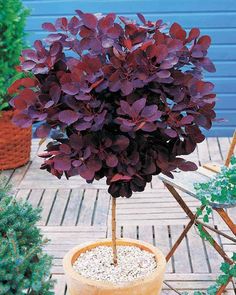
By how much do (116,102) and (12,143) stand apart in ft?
8.78

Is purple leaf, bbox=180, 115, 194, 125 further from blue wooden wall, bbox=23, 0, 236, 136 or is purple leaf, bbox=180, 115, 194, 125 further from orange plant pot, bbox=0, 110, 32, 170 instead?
blue wooden wall, bbox=23, 0, 236, 136

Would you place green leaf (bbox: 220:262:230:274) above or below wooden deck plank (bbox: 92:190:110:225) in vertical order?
above

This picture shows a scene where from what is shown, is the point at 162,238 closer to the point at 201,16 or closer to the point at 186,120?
the point at 186,120

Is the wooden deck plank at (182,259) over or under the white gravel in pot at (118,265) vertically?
under

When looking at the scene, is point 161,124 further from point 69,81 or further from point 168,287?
point 168,287

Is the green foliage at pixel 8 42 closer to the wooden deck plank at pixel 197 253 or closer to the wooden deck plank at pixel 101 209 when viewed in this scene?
the wooden deck plank at pixel 101 209

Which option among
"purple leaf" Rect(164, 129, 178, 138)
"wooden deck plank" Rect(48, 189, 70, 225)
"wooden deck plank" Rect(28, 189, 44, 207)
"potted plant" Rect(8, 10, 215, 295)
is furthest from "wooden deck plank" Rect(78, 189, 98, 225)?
"purple leaf" Rect(164, 129, 178, 138)

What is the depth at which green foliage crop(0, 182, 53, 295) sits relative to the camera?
204 centimetres

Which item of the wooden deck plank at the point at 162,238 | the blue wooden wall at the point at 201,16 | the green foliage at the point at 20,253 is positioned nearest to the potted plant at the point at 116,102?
the green foliage at the point at 20,253

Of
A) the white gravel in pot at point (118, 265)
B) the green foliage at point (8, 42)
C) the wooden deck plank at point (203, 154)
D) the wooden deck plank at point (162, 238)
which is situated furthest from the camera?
the wooden deck plank at point (203, 154)

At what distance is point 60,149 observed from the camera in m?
2.38

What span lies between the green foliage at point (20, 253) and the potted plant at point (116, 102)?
213 mm

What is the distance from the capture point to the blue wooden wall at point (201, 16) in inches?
232

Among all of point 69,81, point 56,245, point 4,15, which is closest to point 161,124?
point 69,81
